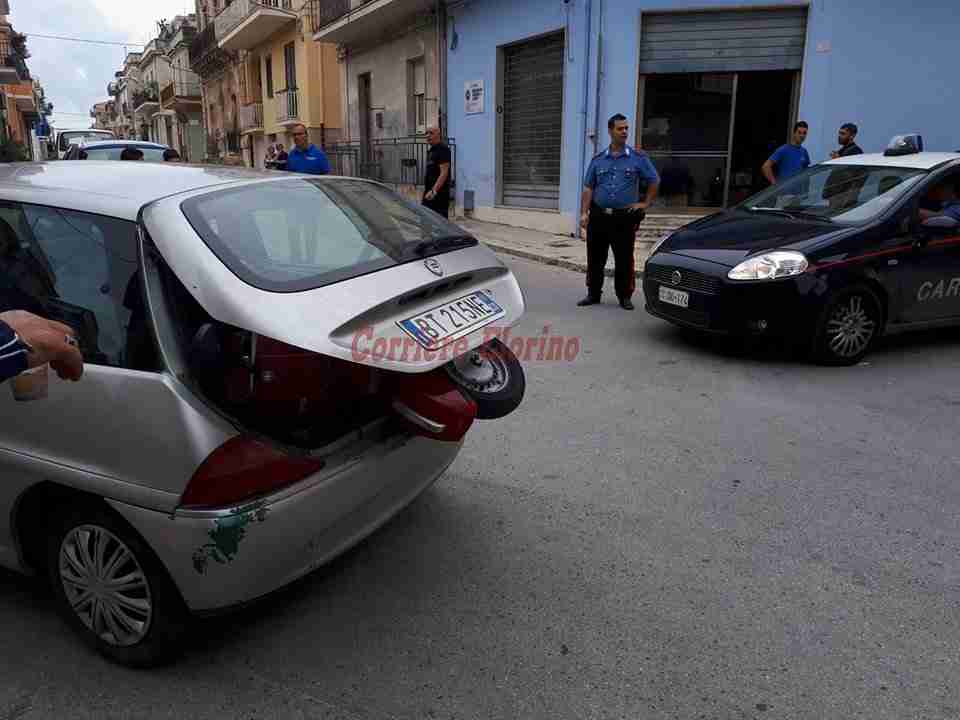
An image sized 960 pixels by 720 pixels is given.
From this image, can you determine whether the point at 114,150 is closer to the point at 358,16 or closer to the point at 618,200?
the point at 358,16

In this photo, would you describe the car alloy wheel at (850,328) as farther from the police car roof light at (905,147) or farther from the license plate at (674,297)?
the police car roof light at (905,147)

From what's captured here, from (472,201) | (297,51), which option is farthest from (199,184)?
(297,51)

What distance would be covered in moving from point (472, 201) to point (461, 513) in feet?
44.8

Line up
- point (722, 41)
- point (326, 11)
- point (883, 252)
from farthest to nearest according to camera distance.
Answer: point (326, 11) < point (722, 41) < point (883, 252)

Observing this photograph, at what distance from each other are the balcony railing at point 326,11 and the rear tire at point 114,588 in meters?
19.1

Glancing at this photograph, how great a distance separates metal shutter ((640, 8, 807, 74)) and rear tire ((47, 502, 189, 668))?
1218cm

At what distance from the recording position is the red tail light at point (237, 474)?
2234 mm

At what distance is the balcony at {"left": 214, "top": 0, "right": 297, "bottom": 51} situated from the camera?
25312 mm

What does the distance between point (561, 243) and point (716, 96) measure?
3.43 m

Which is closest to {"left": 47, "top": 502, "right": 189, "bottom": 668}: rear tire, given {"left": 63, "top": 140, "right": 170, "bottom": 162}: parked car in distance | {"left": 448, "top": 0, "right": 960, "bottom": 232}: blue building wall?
{"left": 448, "top": 0, "right": 960, "bottom": 232}: blue building wall

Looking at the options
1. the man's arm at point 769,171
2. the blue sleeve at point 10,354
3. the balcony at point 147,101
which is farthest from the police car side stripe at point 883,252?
the balcony at point 147,101

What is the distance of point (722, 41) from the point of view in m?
12.3

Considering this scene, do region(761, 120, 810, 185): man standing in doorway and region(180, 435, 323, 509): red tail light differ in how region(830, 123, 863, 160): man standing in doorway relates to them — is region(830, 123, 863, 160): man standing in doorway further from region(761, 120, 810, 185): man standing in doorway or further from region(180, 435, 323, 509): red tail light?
region(180, 435, 323, 509): red tail light

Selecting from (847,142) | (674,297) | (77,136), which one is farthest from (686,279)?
(77,136)
